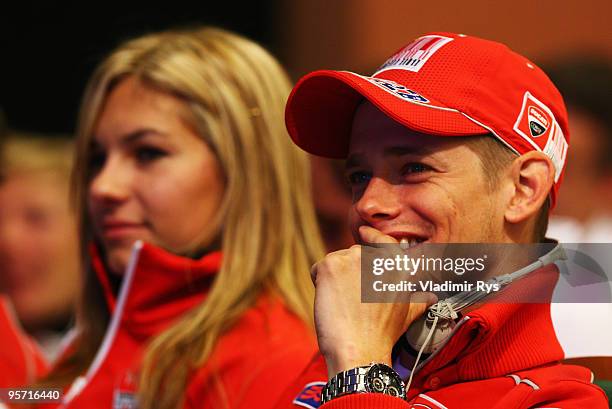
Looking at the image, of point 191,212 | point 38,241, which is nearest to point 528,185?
point 191,212

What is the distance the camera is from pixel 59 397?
2113 millimetres

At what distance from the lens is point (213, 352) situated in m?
2.04

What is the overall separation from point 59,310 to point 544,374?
8.21 ft

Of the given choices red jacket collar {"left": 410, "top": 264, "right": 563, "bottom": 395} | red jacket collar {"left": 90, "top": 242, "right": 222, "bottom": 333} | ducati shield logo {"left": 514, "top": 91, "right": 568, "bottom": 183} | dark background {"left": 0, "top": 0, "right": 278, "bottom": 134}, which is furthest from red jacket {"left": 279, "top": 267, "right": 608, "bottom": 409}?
dark background {"left": 0, "top": 0, "right": 278, "bottom": 134}

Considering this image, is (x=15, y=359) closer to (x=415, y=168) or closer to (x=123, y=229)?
(x=123, y=229)

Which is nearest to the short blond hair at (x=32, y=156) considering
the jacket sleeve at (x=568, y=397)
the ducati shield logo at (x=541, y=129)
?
the ducati shield logo at (x=541, y=129)

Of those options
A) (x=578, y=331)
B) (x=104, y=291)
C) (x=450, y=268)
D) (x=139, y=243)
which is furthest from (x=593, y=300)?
(x=104, y=291)

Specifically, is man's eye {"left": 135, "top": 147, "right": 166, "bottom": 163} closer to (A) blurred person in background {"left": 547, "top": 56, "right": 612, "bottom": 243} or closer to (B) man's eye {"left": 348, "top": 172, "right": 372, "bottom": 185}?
(B) man's eye {"left": 348, "top": 172, "right": 372, "bottom": 185}

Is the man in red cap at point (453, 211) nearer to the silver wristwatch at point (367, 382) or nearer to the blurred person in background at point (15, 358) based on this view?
the silver wristwatch at point (367, 382)

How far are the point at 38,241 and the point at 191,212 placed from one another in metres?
1.44

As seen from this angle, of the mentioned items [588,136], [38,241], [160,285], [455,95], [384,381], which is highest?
[455,95]

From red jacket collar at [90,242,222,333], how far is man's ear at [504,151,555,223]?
873 mm

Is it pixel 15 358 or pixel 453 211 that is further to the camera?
pixel 15 358

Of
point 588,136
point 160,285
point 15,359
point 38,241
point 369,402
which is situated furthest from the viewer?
point 38,241
